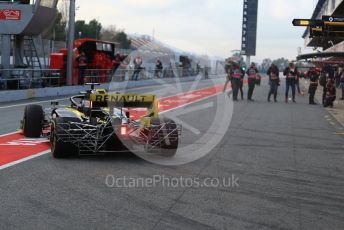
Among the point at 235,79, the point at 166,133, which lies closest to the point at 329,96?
the point at 235,79

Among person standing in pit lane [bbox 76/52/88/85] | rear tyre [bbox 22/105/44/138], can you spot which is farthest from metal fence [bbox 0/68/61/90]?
rear tyre [bbox 22/105/44/138]

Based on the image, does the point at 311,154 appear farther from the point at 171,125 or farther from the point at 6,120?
the point at 6,120

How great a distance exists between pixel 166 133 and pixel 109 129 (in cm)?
96

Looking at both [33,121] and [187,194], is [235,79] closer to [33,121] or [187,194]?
[33,121]

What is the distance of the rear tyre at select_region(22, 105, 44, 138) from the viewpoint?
10828 millimetres

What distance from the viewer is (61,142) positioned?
885 cm

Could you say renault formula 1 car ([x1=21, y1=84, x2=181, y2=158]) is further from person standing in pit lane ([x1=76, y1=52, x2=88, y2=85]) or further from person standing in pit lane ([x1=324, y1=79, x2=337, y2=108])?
person standing in pit lane ([x1=76, y1=52, x2=88, y2=85])

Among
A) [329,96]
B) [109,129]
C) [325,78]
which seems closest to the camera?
[109,129]

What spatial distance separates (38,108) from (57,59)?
20150 mm

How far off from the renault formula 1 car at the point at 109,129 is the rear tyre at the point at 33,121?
A: 3.14 ft

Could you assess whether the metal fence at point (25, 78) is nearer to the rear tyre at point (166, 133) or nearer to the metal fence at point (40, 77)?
the metal fence at point (40, 77)

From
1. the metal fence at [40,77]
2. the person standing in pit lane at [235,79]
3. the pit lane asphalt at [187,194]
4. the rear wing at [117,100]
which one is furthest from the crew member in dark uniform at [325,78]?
the rear wing at [117,100]

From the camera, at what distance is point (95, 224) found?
5.57 metres

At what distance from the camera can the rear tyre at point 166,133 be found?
9.14 metres
